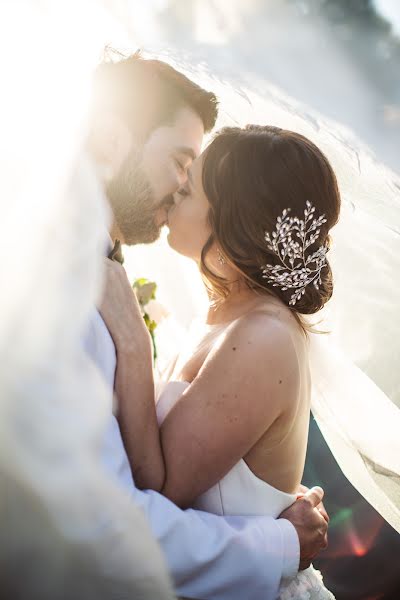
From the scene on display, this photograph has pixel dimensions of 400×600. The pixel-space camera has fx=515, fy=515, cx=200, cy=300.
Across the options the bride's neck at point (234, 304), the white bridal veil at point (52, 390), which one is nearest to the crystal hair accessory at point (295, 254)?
the bride's neck at point (234, 304)

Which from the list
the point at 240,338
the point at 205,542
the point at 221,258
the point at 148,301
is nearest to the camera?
the point at 205,542

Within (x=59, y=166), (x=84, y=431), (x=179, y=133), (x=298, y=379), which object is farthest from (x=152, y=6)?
(x=84, y=431)

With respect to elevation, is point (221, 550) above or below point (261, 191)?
below

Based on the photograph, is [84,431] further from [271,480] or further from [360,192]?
[360,192]

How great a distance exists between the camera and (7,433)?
34.9 inches

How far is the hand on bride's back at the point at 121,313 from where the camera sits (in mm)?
1504

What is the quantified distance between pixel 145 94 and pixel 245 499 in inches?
77.1

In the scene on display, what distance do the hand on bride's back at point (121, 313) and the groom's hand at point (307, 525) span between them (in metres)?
0.81

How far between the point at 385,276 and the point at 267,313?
2.71 feet

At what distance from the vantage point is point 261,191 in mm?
1918

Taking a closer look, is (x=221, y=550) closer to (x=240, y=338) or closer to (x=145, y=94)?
(x=240, y=338)

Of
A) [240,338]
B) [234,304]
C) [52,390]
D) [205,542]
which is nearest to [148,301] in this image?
[234,304]

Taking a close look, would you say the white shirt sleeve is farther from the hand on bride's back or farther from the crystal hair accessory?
the crystal hair accessory

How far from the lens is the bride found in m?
1.54
